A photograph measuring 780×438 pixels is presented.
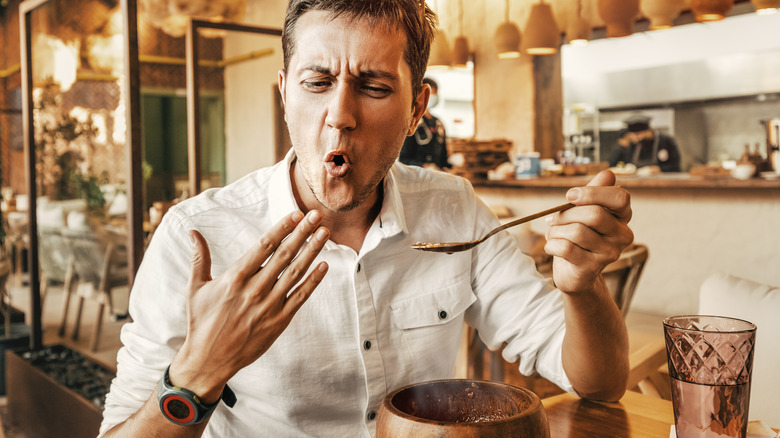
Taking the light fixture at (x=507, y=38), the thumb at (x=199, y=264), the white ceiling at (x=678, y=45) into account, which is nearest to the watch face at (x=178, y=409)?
the thumb at (x=199, y=264)

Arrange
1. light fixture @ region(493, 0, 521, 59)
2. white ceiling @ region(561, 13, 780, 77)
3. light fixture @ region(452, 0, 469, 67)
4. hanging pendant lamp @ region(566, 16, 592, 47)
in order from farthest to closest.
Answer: white ceiling @ region(561, 13, 780, 77) < light fixture @ region(452, 0, 469, 67) < light fixture @ region(493, 0, 521, 59) < hanging pendant lamp @ region(566, 16, 592, 47)

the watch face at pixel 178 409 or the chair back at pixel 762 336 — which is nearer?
the watch face at pixel 178 409

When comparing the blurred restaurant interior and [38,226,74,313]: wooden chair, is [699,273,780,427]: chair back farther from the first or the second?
[38,226,74,313]: wooden chair

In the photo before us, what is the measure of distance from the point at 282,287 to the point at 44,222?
4.20 meters

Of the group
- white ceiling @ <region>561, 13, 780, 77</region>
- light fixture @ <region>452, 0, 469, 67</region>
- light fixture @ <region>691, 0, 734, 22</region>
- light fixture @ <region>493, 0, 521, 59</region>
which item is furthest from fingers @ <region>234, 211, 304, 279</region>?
white ceiling @ <region>561, 13, 780, 77</region>

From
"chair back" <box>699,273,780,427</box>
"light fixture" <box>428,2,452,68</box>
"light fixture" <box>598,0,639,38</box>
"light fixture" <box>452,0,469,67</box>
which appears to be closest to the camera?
"chair back" <box>699,273,780,427</box>

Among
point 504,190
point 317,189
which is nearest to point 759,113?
point 504,190

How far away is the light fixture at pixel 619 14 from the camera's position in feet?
13.7

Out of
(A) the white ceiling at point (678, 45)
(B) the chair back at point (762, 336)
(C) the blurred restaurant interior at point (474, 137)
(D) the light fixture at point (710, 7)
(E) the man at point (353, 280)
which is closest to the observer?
(E) the man at point (353, 280)

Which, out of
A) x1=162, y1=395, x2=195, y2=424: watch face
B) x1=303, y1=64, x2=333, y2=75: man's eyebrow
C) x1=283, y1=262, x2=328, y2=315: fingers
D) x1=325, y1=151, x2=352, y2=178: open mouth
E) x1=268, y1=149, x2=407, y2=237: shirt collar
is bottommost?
x1=162, y1=395, x2=195, y2=424: watch face

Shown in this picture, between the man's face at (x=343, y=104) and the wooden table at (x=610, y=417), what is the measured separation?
1.55ft

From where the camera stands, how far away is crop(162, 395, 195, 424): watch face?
0.87 m

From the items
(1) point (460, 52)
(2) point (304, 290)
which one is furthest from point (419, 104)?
(1) point (460, 52)

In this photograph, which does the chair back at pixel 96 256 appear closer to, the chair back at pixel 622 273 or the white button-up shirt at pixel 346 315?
the chair back at pixel 622 273
